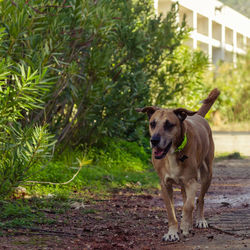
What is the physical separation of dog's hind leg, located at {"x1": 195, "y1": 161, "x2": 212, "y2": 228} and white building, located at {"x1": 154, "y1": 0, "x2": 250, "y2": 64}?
23.2 meters

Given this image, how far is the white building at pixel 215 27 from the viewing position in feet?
103

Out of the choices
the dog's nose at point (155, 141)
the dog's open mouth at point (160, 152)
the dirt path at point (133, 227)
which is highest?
the dog's nose at point (155, 141)

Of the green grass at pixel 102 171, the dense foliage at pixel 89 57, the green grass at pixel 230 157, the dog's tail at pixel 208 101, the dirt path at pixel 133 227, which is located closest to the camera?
the dirt path at pixel 133 227

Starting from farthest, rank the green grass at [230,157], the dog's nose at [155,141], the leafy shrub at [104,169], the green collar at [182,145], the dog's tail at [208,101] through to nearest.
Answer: the green grass at [230,157]
the leafy shrub at [104,169]
the dog's tail at [208,101]
the green collar at [182,145]
the dog's nose at [155,141]

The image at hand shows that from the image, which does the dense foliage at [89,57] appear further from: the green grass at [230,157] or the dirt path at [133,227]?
the green grass at [230,157]

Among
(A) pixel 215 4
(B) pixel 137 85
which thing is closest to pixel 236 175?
(B) pixel 137 85

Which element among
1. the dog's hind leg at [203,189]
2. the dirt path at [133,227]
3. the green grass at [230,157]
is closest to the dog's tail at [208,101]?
the dog's hind leg at [203,189]

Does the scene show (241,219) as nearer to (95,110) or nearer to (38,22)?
(38,22)

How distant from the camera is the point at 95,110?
856cm

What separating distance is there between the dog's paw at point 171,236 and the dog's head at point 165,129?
743 millimetres

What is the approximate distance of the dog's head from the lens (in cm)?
473

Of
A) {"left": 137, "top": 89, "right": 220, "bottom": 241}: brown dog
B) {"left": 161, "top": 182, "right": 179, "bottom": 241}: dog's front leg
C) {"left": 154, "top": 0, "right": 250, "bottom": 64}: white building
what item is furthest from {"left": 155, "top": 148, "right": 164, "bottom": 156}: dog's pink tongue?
{"left": 154, "top": 0, "right": 250, "bottom": 64}: white building

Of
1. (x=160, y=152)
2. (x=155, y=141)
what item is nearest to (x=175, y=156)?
(x=160, y=152)

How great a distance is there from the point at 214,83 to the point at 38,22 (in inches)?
822
